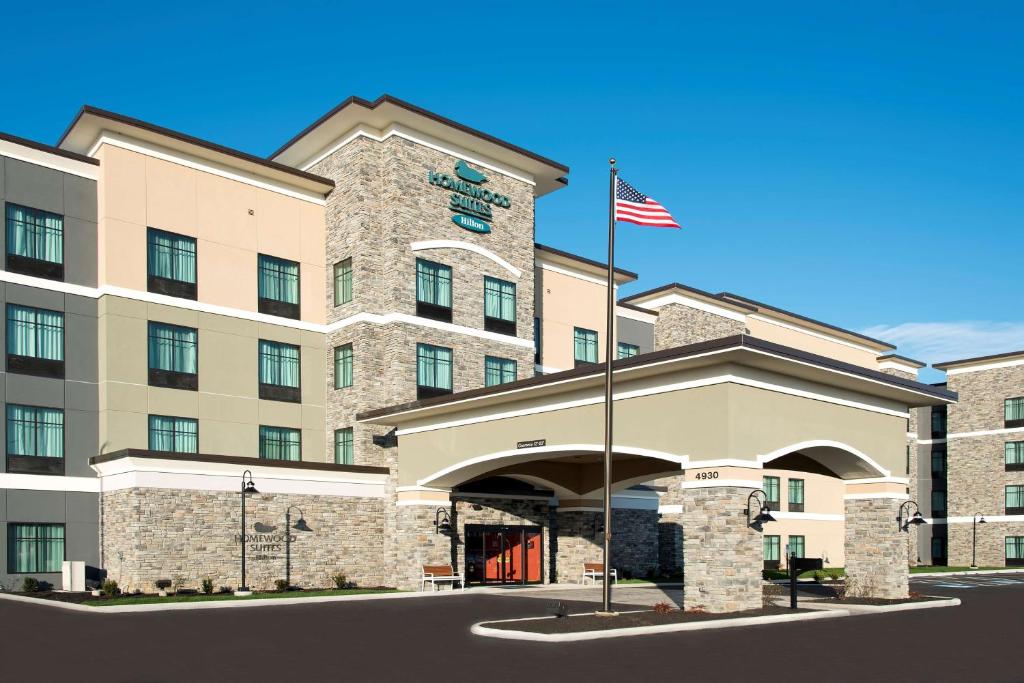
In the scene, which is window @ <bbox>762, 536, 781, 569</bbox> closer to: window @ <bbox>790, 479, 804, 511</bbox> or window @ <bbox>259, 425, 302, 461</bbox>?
window @ <bbox>790, 479, 804, 511</bbox>

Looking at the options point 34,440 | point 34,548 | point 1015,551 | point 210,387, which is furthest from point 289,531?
point 1015,551

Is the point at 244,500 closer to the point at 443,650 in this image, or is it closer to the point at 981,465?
the point at 443,650

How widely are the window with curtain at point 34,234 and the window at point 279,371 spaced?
777 centimetres

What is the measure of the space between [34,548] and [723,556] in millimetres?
21460

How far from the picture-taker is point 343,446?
3691 cm

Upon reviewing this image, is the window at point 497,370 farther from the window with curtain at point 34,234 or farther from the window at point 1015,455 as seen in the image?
the window at point 1015,455

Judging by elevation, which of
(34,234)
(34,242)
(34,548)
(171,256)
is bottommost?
(34,548)

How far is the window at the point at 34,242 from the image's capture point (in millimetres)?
31578

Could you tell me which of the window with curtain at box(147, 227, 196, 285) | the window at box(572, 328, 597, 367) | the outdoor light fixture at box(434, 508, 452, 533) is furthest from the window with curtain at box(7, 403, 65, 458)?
the window at box(572, 328, 597, 367)

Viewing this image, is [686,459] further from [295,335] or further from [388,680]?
[295,335]

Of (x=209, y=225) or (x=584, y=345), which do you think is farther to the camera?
(x=584, y=345)

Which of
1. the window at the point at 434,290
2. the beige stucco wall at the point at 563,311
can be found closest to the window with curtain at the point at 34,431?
the window at the point at 434,290

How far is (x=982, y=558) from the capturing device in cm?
6631

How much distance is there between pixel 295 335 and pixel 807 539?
34.4 metres
